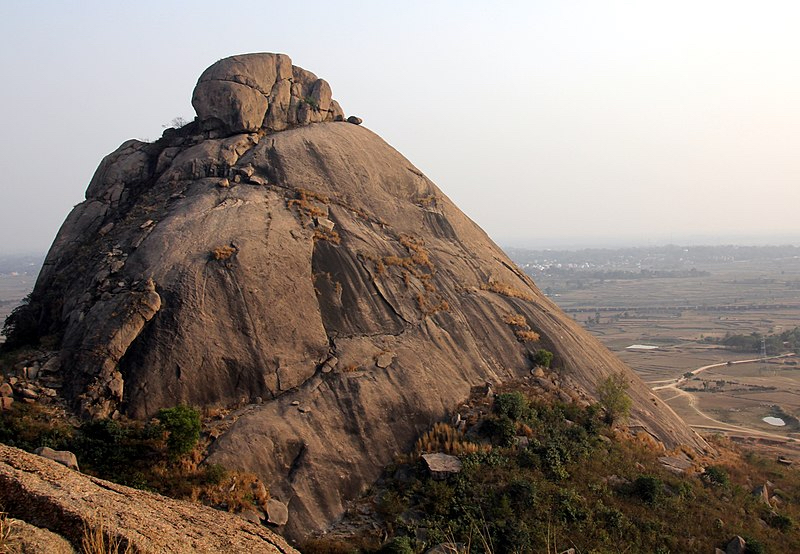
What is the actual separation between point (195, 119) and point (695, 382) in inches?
2450

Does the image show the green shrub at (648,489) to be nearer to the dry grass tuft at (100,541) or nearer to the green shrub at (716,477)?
the green shrub at (716,477)

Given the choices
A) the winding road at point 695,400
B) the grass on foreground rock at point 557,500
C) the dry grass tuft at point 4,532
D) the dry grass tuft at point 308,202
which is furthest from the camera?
the winding road at point 695,400

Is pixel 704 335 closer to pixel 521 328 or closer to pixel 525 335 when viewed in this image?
pixel 521 328

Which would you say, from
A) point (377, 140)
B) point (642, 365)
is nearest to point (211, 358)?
point (377, 140)

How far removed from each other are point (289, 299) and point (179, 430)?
20.6ft

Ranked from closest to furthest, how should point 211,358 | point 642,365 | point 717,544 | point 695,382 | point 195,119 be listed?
point 717,544
point 211,358
point 195,119
point 695,382
point 642,365

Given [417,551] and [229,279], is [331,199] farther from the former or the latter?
[417,551]

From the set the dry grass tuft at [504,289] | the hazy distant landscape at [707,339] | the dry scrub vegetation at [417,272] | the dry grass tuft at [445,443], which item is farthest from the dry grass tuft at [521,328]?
the hazy distant landscape at [707,339]

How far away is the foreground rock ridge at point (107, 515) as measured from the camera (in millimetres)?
8461

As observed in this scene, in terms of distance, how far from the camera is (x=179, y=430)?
1673 centimetres

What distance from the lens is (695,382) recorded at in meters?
67.1

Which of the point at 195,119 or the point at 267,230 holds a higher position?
the point at 195,119

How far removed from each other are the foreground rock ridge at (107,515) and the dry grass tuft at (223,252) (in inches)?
431

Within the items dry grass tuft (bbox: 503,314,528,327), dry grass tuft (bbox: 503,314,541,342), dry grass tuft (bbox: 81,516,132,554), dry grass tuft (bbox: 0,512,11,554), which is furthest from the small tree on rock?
dry grass tuft (bbox: 0,512,11,554)
